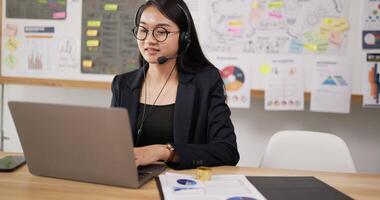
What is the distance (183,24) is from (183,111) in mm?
331

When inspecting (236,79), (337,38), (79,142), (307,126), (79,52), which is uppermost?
(337,38)

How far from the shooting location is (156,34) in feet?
4.60

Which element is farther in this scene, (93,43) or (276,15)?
(93,43)

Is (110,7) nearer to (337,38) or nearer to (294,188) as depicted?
(337,38)

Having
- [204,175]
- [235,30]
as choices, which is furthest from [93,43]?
[204,175]

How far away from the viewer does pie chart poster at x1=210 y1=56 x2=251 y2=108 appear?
2162 mm

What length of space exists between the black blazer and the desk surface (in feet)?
1.03

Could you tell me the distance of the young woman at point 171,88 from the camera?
4.60ft

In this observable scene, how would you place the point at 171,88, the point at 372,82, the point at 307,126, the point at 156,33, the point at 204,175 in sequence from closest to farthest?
the point at 204,175
the point at 156,33
the point at 171,88
the point at 372,82
the point at 307,126

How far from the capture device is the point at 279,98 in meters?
2.15

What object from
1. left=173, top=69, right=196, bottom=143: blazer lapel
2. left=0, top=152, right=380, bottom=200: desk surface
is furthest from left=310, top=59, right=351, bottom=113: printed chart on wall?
left=0, top=152, right=380, bottom=200: desk surface

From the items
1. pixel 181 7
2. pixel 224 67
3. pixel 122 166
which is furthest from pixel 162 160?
pixel 224 67

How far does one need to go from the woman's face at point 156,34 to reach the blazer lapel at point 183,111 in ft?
0.50

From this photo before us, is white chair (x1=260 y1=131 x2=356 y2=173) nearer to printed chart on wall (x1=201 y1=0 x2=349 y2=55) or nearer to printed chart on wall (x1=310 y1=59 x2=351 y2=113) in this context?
printed chart on wall (x1=310 y1=59 x2=351 y2=113)
